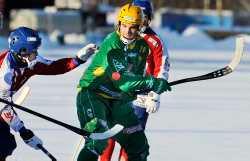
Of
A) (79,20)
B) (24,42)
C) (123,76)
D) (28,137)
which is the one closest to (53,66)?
(24,42)

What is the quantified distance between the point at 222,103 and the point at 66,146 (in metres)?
4.06

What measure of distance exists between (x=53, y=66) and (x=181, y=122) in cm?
333

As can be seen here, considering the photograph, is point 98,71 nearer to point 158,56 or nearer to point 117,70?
point 117,70

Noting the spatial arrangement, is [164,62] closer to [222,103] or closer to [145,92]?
[145,92]

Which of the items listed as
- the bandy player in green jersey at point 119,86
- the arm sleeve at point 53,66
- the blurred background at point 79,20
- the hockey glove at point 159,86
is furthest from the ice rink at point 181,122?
the blurred background at point 79,20

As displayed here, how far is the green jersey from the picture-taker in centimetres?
469

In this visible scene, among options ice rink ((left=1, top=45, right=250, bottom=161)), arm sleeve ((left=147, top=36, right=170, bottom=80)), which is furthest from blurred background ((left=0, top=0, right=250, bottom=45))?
arm sleeve ((left=147, top=36, right=170, bottom=80))

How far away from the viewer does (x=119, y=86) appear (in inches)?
189

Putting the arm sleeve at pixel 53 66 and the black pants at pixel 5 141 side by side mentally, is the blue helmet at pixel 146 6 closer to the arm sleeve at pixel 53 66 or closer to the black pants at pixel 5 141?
the arm sleeve at pixel 53 66

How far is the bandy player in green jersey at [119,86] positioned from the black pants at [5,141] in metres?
0.42

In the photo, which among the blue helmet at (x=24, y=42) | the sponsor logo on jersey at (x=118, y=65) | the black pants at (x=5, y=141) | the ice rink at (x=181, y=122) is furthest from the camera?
the ice rink at (x=181, y=122)

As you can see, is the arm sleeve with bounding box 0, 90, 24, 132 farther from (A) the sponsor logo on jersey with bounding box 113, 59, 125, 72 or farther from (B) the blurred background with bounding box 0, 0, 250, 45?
(B) the blurred background with bounding box 0, 0, 250, 45

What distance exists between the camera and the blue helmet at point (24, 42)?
15.6 ft

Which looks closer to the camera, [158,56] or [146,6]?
Result: [158,56]
